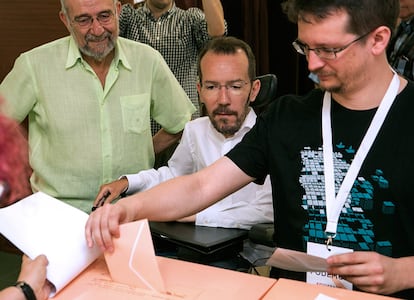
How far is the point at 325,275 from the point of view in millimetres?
1384

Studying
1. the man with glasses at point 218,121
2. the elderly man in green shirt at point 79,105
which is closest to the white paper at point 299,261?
the man with glasses at point 218,121

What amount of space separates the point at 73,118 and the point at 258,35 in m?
2.68

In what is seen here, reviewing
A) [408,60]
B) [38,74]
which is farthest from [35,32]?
[408,60]

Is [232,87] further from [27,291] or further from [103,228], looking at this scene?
[27,291]

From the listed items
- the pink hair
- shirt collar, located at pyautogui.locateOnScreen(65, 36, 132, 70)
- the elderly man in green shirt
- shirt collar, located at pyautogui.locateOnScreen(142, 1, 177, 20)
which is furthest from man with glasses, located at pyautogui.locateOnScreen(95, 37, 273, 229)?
the pink hair

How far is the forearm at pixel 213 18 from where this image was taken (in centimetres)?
324

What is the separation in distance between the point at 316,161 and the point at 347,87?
22cm

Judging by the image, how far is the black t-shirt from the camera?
54.5 inches

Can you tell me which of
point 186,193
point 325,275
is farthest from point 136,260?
point 325,275

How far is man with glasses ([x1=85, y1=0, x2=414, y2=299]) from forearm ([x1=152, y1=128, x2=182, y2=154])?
1.06m

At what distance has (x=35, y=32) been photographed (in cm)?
355

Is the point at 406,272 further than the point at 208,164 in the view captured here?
No

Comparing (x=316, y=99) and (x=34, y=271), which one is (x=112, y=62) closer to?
(x=316, y=99)

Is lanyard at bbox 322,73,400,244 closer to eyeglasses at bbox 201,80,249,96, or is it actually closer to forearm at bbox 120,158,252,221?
forearm at bbox 120,158,252,221
